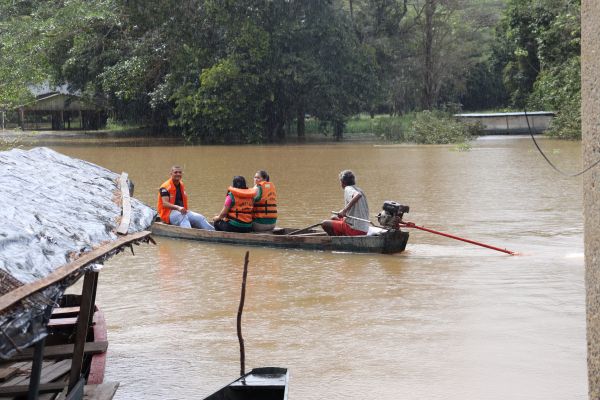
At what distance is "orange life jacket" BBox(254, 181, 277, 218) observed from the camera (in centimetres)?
1334

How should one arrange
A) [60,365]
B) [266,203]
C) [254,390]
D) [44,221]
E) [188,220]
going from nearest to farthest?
[44,221] → [254,390] → [60,365] → [266,203] → [188,220]

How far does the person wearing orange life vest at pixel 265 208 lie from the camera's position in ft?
43.8

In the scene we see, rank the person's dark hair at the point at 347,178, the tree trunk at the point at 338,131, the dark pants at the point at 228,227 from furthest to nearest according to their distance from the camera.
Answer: the tree trunk at the point at 338,131
the dark pants at the point at 228,227
the person's dark hair at the point at 347,178

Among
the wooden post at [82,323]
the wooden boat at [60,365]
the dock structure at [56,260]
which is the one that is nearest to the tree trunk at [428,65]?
the dock structure at [56,260]

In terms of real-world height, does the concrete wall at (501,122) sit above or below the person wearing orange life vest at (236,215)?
above

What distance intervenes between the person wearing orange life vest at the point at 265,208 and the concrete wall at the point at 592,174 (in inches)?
351

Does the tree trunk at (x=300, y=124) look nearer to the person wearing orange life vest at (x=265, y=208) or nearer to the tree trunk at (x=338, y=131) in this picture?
the tree trunk at (x=338, y=131)

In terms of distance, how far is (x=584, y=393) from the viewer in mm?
7281

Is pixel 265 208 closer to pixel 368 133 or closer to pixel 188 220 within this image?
pixel 188 220

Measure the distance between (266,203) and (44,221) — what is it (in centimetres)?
843

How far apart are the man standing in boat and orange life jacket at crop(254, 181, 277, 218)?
0.82 m

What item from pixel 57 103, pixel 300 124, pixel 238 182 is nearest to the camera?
pixel 238 182

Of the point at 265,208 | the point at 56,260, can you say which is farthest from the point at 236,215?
the point at 56,260

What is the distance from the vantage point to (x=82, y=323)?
18.7 ft
